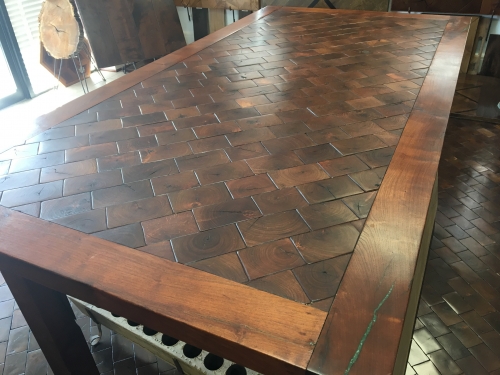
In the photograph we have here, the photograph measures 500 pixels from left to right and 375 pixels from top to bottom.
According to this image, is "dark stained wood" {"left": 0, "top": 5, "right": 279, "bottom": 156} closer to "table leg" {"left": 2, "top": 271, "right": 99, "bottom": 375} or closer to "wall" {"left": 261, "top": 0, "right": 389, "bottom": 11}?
"table leg" {"left": 2, "top": 271, "right": 99, "bottom": 375}

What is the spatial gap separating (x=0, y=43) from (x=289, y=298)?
4.49 metres

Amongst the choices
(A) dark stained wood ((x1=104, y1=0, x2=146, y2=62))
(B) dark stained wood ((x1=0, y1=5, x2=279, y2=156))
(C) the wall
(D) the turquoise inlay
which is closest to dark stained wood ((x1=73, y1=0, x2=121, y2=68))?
(A) dark stained wood ((x1=104, y1=0, x2=146, y2=62))

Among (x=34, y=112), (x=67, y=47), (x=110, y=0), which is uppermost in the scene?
(x=110, y=0)

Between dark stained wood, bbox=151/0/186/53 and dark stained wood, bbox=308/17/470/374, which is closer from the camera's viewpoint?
dark stained wood, bbox=308/17/470/374

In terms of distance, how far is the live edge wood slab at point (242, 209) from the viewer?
795 millimetres

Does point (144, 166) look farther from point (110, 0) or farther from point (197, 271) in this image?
point (110, 0)

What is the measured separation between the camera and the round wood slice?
160 inches

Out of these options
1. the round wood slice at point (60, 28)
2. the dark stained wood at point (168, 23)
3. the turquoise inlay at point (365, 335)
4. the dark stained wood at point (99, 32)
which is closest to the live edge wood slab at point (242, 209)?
the turquoise inlay at point (365, 335)

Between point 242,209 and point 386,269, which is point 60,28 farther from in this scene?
point 386,269

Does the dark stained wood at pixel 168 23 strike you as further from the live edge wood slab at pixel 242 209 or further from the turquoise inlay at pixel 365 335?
the turquoise inlay at pixel 365 335

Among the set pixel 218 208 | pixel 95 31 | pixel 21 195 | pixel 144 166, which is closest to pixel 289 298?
pixel 218 208

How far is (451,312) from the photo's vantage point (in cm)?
172

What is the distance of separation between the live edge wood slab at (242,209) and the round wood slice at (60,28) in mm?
2641

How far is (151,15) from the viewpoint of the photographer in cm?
443
